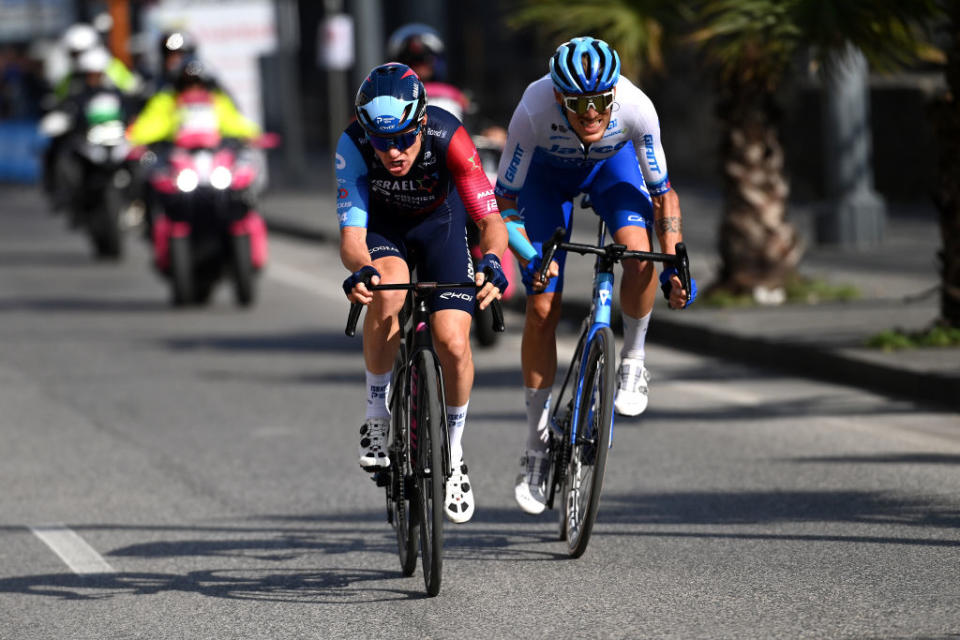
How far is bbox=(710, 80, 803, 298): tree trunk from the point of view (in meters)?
13.6

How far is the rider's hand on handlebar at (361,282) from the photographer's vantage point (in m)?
6.09

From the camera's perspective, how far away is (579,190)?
714 centimetres

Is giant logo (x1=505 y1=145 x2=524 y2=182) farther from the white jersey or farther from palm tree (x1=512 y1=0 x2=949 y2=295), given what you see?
palm tree (x1=512 y1=0 x2=949 y2=295)

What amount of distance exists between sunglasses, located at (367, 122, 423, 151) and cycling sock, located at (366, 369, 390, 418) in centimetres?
83


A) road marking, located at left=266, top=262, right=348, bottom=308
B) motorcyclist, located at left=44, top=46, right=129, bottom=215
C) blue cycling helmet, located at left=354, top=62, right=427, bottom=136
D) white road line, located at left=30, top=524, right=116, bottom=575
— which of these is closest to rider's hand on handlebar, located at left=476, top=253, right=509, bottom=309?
blue cycling helmet, located at left=354, top=62, right=427, bottom=136

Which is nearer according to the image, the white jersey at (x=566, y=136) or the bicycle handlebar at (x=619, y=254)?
the bicycle handlebar at (x=619, y=254)

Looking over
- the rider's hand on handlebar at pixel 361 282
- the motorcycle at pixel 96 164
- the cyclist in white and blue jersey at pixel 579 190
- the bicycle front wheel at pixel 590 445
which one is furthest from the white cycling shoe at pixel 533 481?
the motorcycle at pixel 96 164

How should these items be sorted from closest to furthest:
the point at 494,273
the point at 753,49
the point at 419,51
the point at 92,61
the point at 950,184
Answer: the point at 494,273 < the point at 950,184 < the point at 419,51 < the point at 753,49 < the point at 92,61

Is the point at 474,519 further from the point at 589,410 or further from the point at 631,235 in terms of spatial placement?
the point at 631,235

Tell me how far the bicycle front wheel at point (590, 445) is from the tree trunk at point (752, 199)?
23.1ft

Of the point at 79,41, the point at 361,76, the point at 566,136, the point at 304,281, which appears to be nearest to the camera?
the point at 566,136

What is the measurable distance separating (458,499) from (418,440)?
24 cm

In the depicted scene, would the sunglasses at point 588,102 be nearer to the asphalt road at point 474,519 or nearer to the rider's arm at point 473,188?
the rider's arm at point 473,188

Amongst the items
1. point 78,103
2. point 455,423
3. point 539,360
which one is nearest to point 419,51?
point 539,360
